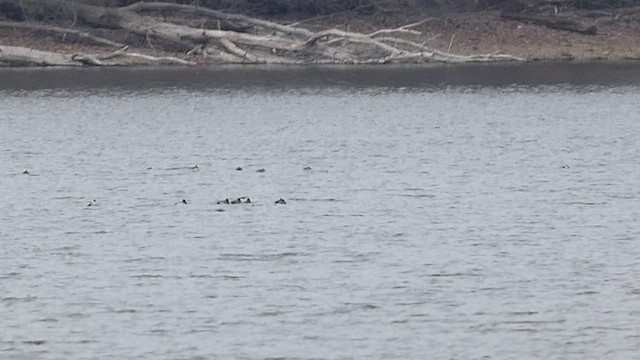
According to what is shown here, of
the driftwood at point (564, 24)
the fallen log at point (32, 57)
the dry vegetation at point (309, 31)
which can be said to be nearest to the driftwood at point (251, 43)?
the dry vegetation at point (309, 31)

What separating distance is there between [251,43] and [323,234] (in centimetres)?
3024

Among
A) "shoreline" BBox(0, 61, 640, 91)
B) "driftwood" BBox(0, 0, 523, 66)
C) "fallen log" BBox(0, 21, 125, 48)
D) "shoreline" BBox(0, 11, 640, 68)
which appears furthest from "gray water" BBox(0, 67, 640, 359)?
"shoreline" BBox(0, 11, 640, 68)

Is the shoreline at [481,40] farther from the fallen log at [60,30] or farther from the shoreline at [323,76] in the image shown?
the shoreline at [323,76]

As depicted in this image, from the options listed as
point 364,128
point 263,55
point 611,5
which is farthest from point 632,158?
point 611,5

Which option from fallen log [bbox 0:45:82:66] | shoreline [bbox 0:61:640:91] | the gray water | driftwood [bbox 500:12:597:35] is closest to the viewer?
the gray water

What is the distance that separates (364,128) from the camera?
38438 mm

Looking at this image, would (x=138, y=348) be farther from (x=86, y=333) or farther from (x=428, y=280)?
(x=428, y=280)

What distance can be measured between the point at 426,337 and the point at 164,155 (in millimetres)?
17840

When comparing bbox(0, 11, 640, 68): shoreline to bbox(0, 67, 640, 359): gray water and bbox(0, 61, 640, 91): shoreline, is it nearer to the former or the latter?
bbox(0, 61, 640, 91): shoreline

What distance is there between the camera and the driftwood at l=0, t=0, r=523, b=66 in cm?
5162

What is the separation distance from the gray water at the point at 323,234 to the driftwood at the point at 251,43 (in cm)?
948

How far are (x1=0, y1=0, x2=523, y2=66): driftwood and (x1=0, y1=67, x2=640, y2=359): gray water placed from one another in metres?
9.48

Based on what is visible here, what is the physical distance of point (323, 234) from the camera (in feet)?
72.2

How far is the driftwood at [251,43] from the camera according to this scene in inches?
2032
